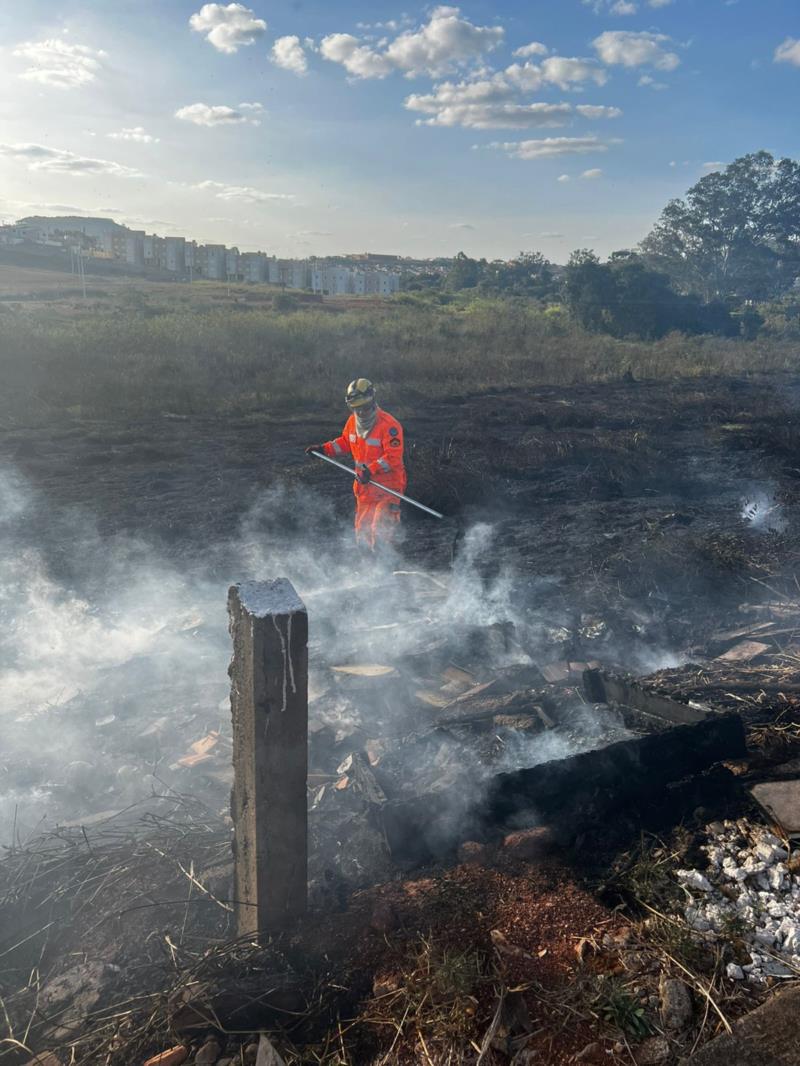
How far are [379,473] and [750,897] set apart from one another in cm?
440

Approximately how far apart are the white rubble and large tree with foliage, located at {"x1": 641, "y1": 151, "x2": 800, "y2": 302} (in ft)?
164

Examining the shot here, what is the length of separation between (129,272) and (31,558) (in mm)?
47344

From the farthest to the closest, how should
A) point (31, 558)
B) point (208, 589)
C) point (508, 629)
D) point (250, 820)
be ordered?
1. point (31, 558)
2. point (208, 589)
3. point (508, 629)
4. point (250, 820)

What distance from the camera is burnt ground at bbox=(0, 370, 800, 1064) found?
2.70 meters

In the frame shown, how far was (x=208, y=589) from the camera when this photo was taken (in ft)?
22.0

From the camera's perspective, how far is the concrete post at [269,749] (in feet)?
7.76

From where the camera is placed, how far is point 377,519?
644cm

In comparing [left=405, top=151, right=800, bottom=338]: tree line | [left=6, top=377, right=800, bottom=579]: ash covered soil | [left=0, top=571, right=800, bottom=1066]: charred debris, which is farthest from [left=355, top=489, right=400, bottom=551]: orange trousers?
[left=405, top=151, right=800, bottom=338]: tree line

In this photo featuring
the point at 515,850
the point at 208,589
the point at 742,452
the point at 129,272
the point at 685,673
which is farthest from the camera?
the point at 129,272

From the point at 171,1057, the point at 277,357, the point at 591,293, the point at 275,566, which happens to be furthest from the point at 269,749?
the point at 591,293

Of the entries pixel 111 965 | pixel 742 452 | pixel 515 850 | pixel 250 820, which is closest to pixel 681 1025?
pixel 515 850

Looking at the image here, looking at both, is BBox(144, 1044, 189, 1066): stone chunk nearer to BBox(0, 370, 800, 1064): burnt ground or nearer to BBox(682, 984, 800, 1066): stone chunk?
BBox(0, 370, 800, 1064): burnt ground

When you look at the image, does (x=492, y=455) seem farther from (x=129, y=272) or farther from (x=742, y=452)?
(x=129, y=272)

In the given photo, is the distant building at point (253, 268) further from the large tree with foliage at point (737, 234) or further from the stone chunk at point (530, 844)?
the stone chunk at point (530, 844)
